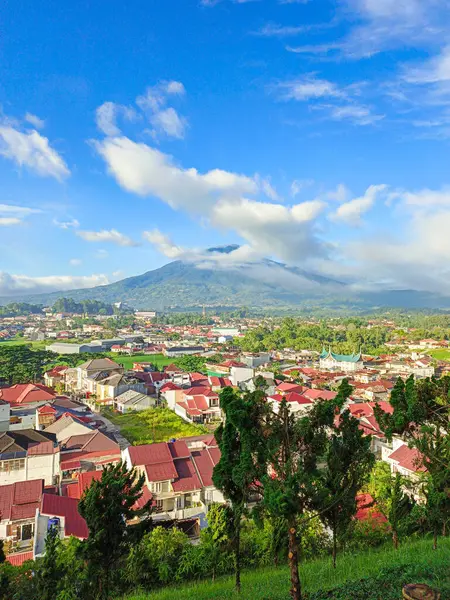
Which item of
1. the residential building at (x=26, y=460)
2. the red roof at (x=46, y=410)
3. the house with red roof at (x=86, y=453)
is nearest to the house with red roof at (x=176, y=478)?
the house with red roof at (x=86, y=453)

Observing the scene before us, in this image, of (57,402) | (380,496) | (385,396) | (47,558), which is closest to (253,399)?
(47,558)

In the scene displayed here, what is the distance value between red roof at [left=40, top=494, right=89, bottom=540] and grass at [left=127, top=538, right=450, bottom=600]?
3854mm

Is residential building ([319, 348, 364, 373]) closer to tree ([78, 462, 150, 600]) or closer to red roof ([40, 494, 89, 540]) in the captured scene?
red roof ([40, 494, 89, 540])

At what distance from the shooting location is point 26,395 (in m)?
23.3

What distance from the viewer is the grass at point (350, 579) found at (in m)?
4.79

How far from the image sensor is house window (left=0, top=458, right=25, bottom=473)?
13086 millimetres

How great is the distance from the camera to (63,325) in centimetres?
9706

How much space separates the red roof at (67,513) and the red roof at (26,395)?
14617mm

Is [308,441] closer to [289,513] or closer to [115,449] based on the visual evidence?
[289,513]

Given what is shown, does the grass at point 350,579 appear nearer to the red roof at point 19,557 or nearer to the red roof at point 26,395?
the red roof at point 19,557

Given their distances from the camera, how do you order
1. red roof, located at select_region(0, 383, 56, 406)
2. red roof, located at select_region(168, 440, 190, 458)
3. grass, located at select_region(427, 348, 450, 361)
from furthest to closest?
1. grass, located at select_region(427, 348, 450, 361)
2. red roof, located at select_region(0, 383, 56, 406)
3. red roof, located at select_region(168, 440, 190, 458)

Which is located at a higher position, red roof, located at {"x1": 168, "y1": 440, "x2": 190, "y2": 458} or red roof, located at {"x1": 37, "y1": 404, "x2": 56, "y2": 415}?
red roof, located at {"x1": 168, "y1": 440, "x2": 190, "y2": 458}

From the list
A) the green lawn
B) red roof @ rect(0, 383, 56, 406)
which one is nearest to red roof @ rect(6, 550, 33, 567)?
red roof @ rect(0, 383, 56, 406)

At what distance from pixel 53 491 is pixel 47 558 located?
7.12 meters
